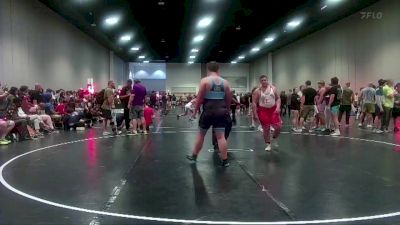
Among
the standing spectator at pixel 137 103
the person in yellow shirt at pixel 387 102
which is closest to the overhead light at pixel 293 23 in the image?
the person in yellow shirt at pixel 387 102

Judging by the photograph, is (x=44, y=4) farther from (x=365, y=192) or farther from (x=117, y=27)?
Answer: (x=365, y=192)

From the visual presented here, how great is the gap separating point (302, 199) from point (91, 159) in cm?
459

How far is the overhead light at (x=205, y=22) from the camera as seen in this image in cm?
2474

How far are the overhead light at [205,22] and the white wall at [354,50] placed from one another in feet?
27.2

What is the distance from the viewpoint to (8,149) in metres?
10.1

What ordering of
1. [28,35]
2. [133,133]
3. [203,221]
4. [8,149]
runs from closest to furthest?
[203,221] → [8,149] → [133,133] → [28,35]

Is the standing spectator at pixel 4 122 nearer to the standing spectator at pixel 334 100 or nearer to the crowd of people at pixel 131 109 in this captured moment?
the crowd of people at pixel 131 109

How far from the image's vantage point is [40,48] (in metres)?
19.9

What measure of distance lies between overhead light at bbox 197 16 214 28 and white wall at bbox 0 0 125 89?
7.52 meters

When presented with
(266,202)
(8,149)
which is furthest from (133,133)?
(266,202)

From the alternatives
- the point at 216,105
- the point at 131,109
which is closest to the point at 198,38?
the point at 131,109

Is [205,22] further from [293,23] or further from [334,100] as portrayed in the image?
[334,100]

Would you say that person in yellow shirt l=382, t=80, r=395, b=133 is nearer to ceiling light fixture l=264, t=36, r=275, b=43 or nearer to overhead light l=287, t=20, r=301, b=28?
overhead light l=287, t=20, r=301, b=28

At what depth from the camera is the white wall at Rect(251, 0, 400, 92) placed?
2153 cm
